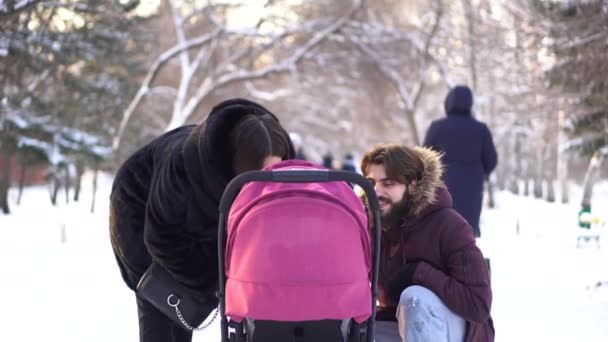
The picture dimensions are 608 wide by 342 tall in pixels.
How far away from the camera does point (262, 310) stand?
2.65m

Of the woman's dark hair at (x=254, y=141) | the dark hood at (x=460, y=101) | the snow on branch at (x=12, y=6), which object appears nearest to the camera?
the woman's dark hair at (x=254, y=141)

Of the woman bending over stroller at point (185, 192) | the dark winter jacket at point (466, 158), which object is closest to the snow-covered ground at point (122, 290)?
the dark winter jacket at point (466, 158)

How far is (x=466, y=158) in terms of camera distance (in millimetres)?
7145

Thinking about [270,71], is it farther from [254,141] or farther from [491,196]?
[254,141]

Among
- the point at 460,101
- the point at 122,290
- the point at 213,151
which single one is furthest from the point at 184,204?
the point at 122,290

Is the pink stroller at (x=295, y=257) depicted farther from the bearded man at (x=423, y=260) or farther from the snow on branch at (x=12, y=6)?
the snow on branch at (x=12, y=6)

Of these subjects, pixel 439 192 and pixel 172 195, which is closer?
pixel 172 195

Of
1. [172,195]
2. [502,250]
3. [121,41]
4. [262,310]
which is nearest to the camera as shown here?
[262,310]

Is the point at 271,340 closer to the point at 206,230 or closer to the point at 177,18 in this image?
the point at 206,230

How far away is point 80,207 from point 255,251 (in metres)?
15.4

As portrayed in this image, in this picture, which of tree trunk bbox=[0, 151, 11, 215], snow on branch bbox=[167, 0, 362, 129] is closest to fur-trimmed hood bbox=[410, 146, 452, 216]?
snow on branch bbox=[167, 0, 362, 129]

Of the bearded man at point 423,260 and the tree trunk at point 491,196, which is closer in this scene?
the bearded man at point 423,260

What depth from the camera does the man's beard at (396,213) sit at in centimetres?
358

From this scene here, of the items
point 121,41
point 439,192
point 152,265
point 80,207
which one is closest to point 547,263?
point 439,192
